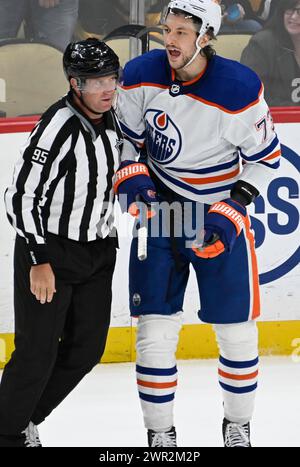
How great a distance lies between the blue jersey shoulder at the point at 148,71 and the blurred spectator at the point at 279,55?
3.99 ft

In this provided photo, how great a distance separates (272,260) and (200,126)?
4.77 feet

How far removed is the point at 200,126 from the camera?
9.50 feet

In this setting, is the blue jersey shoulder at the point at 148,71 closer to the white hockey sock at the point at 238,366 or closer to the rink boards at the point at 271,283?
the white hockey sock at the point at 238,366

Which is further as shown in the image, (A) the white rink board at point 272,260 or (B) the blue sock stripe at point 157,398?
(A) the white rink board at point 272,260

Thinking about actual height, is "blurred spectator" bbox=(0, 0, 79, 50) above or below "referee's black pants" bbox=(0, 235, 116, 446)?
above

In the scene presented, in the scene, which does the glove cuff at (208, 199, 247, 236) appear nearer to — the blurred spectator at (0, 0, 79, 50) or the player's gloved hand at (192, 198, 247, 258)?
the player's gloved hand at (192, 198, 247, 258)

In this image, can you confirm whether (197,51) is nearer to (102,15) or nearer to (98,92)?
(98,92)

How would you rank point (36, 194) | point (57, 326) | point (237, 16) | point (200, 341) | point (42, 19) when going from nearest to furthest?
point (36, 194), point (57, 326), point (42, 19), point (237, 16), point (200, 341)

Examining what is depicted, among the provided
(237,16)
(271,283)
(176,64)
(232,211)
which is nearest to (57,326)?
(232,211)

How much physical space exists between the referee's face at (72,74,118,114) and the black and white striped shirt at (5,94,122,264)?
0.13ft

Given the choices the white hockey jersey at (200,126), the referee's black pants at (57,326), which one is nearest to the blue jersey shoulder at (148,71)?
the white hockey jersey at (200,126)

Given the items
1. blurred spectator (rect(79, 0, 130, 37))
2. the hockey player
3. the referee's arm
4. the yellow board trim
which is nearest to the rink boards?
the yellow board trim

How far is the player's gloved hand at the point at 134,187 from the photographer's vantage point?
2.89 metres

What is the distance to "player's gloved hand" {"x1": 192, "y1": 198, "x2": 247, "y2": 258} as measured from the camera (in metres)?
2.84
